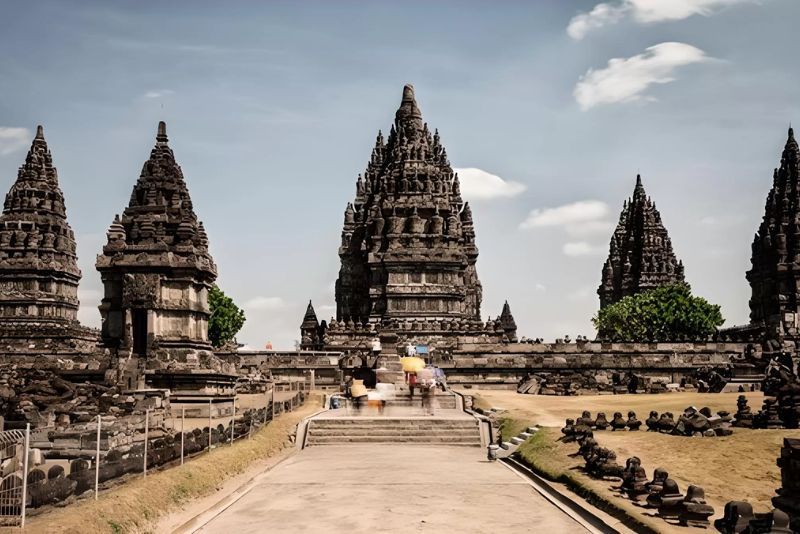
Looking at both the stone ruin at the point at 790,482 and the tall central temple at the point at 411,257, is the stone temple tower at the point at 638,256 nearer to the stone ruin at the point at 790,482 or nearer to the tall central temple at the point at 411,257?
the tall central temple at the point at 411,257

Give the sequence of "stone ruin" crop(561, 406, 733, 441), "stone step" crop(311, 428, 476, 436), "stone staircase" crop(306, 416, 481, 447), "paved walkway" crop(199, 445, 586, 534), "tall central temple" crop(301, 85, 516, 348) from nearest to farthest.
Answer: "paved walkway" crop(199, 445, 586, 534)
"stone ruin" crop(561, 406, 733, 441)
"stone staircase" crop(306, 416, 481, 447)
"stone step" crop(311, 428, 476, 436)
"tall central temple" crop(301, 85, 516, 348)

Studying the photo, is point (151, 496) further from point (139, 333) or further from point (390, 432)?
point (139, 333)

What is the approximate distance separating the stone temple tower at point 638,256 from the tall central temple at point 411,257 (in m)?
Result: 34.9

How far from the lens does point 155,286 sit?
3669 centimetres

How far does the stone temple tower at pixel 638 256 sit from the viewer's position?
341ft

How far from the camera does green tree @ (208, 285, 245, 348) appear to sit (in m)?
98.3

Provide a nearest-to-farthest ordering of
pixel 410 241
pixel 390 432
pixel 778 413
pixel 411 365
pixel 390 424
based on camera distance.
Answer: pixel 778 413
pixel 390 432
pixel 390 424
pixel 411 365
pixel 410 241

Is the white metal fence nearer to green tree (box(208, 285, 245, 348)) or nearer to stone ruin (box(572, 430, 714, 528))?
stone ruin (box(572, 430, 714, 528))

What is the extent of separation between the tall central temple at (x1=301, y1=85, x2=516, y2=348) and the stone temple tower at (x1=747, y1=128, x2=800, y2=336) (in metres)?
29.2

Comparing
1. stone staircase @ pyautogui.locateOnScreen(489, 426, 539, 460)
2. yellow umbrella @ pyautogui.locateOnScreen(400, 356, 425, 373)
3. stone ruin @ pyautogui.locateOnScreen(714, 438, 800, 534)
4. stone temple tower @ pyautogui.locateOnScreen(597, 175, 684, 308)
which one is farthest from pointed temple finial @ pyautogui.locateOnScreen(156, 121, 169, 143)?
stone temple tower @ pyautogui.locateOnScreen(597, 175, 684, 308)

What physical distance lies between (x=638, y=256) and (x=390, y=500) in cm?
9642

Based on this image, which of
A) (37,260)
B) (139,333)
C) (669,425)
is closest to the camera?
(669,425)

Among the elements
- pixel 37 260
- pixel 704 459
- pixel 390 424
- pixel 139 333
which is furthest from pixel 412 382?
pixel 37 260

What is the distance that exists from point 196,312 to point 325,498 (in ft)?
72.1
